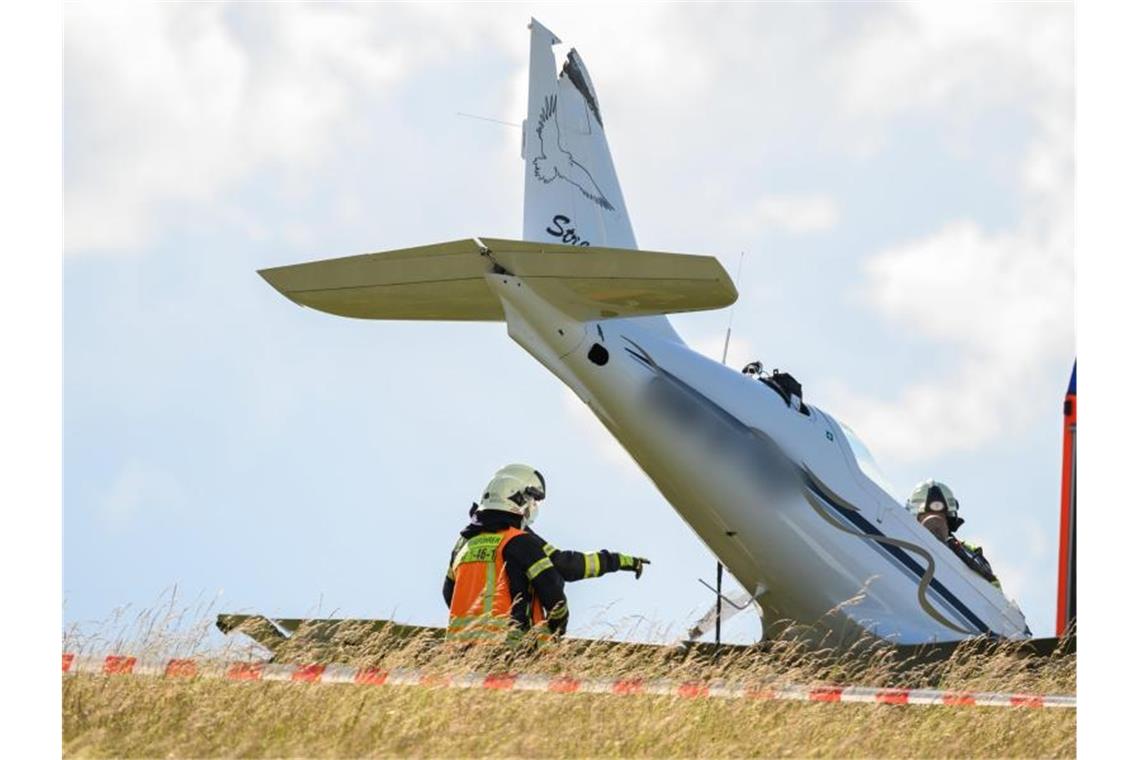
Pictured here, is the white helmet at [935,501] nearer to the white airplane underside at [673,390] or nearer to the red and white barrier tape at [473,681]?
the white airplane underside at [673,390]

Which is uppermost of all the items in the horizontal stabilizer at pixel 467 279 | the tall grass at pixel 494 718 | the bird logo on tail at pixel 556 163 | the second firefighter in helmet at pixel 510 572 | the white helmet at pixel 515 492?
the bird logo on tail at pixel 556 163

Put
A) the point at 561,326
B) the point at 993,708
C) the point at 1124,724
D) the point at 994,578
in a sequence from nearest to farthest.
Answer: the point at 1124,724 → the point at 993,708 → the point at 561,326 → the point at 994,578

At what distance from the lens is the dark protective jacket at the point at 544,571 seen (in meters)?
12.3

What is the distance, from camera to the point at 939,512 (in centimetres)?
1694

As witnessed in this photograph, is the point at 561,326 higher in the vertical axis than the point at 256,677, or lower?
higher

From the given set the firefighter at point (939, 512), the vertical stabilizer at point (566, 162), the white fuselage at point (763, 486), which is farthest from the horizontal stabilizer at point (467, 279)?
the firefighter at point (939, 512)

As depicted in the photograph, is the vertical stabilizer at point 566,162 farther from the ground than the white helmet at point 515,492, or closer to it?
farther from the ground

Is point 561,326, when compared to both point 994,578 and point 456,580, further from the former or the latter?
point 994,578

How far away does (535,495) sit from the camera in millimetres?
12984

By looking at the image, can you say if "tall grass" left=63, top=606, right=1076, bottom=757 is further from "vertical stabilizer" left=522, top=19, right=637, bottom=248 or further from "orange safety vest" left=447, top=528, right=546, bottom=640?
"vertical stabilizer" left=522, top=19, right=637, bottom=248

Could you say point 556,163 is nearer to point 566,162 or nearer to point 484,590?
point 566,162

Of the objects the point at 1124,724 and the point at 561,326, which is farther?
the point at 561,326
